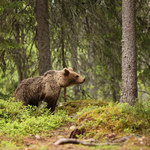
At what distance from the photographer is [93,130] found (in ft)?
19.5

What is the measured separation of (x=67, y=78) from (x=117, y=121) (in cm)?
437

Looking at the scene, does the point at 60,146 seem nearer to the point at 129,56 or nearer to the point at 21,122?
the point at 21,122

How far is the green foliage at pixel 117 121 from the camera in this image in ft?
18.9

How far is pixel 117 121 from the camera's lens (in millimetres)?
5957

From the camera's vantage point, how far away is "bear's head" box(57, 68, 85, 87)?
9.86 m

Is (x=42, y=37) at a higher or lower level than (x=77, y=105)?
higher

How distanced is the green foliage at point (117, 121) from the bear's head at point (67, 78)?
11.3ft

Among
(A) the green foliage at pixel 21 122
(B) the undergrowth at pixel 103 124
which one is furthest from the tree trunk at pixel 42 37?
(B) the undergrowth at pixel 103 124

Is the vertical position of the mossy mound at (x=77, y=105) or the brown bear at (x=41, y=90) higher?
the brown bear at (x=41, y=90)

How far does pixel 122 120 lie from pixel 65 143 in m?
1.56

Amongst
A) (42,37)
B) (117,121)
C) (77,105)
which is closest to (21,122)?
(117,121)

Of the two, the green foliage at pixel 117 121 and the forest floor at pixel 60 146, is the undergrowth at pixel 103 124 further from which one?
the forest floor at pixel 60 146

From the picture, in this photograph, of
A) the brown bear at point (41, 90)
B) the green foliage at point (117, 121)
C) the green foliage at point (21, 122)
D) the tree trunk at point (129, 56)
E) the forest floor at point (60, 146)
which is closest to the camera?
the forest floor at point (60, 146)

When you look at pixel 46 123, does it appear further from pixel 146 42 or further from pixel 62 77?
pixel 146 42
